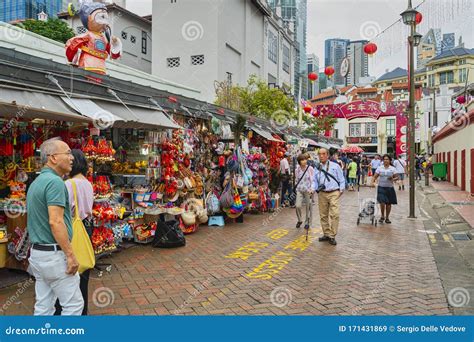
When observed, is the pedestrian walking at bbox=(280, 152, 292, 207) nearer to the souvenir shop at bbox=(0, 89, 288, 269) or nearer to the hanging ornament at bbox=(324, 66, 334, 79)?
the souvenir shop at bbox=(0, 89, 288, 269)

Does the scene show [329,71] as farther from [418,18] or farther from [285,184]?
[418,18]

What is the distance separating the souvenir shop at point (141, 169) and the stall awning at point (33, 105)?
1.0 inches

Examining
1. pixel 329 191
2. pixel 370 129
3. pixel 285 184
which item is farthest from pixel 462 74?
pixel 329 191

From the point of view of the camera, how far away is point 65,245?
2.99m

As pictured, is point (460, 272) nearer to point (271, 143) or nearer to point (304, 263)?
point (304, 263)

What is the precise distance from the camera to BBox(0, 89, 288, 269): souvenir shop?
5.62m

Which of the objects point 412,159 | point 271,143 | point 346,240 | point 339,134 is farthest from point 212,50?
point 339,134

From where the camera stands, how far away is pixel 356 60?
13.1 metres

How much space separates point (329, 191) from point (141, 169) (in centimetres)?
385

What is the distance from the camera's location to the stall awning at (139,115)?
6602 mm

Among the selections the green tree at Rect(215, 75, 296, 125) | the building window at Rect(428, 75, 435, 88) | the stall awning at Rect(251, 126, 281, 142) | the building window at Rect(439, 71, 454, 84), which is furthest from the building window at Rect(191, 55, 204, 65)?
A: the building window at Rect(428, 75, 435, 88)

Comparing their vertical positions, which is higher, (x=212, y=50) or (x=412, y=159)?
(x=212, y=50)

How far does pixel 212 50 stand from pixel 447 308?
2589cm

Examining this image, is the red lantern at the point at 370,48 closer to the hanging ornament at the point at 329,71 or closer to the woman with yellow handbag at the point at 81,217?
the hanging ornament at the point at 329,71
